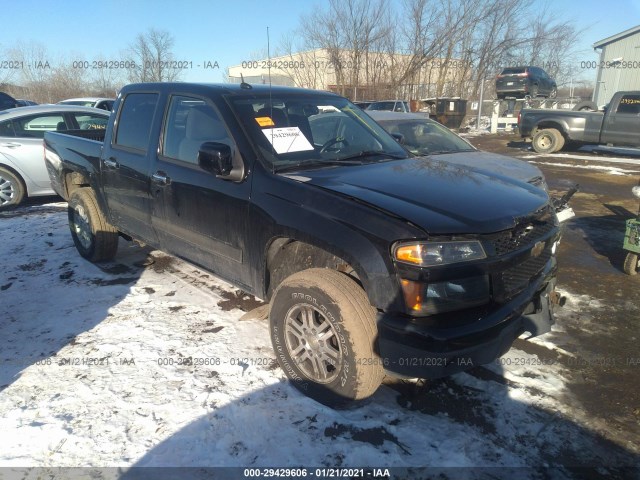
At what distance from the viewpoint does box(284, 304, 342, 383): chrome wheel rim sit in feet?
8.51

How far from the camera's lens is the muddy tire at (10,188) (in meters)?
7.41

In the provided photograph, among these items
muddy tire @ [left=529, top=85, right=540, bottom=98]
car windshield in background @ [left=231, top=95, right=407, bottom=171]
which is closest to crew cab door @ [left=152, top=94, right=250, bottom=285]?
car windshield in background @ [left=231, top=95, right=407, bottom=171]

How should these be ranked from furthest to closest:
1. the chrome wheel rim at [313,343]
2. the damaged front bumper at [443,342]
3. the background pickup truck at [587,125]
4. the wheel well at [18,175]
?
the background pickup truck at [587,125], the wheel well at [18,175], the chrome wheel rim at [313,343], the damaged front bumper at [443,342]

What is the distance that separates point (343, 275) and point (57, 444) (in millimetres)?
1806

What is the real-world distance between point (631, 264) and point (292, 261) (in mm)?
3906

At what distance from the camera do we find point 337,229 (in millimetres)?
2389

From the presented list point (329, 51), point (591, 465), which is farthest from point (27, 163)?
point (329, 51)

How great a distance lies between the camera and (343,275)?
252 cm

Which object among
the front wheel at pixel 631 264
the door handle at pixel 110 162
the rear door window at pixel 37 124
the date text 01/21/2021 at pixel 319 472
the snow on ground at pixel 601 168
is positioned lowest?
the date text 01/21/2021 at pixel 319 472

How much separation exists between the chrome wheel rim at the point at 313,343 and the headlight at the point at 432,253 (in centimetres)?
62

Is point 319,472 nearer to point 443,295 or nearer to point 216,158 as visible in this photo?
point 443,295

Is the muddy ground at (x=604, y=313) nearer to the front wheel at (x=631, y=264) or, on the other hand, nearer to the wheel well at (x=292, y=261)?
the front wheel at (x=631, y=264)

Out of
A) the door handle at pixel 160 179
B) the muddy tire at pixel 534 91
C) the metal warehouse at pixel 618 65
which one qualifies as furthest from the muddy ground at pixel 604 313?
the metal warehouse at pixel 618 65

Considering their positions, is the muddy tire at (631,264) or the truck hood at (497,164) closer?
the muddy tire at (631,264)
